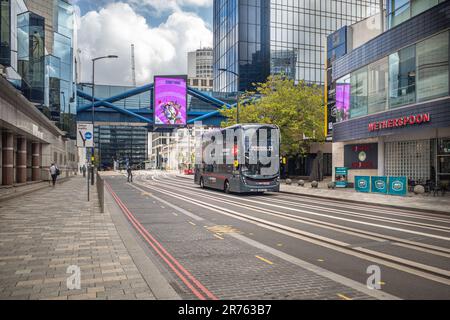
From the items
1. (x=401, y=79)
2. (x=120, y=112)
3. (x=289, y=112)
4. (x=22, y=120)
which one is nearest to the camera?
(x=22, y=120)

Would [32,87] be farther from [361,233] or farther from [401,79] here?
[361,233]

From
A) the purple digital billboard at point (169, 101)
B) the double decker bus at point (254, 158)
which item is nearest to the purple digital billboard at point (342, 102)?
the double decker bus at point (254, 158)

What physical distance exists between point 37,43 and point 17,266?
112 ft

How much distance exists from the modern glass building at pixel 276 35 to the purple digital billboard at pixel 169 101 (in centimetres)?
2088

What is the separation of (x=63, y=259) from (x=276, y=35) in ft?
257

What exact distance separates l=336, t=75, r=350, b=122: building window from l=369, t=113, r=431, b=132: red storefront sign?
4.53 m

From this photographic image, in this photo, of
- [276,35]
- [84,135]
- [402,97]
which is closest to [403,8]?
[402,97]

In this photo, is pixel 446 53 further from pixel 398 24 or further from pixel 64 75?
pixel 64 75

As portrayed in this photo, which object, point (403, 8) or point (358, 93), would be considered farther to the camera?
point (358, 93)

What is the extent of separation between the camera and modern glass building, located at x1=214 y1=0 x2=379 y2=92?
252 ft

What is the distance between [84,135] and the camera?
58.6ft

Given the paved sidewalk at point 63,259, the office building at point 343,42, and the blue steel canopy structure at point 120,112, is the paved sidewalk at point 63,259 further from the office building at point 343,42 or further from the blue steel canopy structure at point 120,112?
the blue steel canopy structure at point 120,112

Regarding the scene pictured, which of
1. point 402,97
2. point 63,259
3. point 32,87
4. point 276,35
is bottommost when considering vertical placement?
point 63,259

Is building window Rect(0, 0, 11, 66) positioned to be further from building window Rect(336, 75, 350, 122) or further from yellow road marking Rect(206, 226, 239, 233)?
building window Rect(336, 75, 350, 122)
